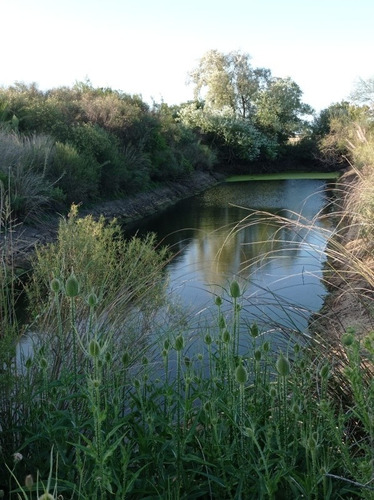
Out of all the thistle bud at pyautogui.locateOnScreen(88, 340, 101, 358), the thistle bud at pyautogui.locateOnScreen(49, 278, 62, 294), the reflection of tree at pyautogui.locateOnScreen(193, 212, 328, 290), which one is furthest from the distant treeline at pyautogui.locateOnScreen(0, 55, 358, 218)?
the reflection of tree at pyautogui.locateOnScreen(193, 212, 328, 290)

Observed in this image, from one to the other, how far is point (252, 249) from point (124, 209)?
505 cm

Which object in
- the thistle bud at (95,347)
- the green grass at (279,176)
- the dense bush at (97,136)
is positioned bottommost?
the thistle bud at (95,347)

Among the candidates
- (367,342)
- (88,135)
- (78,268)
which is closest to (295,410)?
(367,342)

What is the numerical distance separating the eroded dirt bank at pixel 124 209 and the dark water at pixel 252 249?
0.48 metres

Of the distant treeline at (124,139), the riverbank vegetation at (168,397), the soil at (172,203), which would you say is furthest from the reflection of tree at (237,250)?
the distant treeline at (124,139)

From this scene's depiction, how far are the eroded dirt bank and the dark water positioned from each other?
0.48 meters

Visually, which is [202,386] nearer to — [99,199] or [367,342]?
Result: [367,342]

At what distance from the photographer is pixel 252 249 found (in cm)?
1058

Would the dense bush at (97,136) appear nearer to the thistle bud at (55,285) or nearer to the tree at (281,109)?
the thistle bud at (55,285)

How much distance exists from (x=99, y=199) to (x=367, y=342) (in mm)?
13150

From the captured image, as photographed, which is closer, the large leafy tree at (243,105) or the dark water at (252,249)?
the dark water at (252,249)

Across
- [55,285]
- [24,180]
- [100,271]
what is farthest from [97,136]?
[55,285]

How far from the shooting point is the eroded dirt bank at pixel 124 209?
9.37 metres

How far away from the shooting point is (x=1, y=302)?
2.95m
